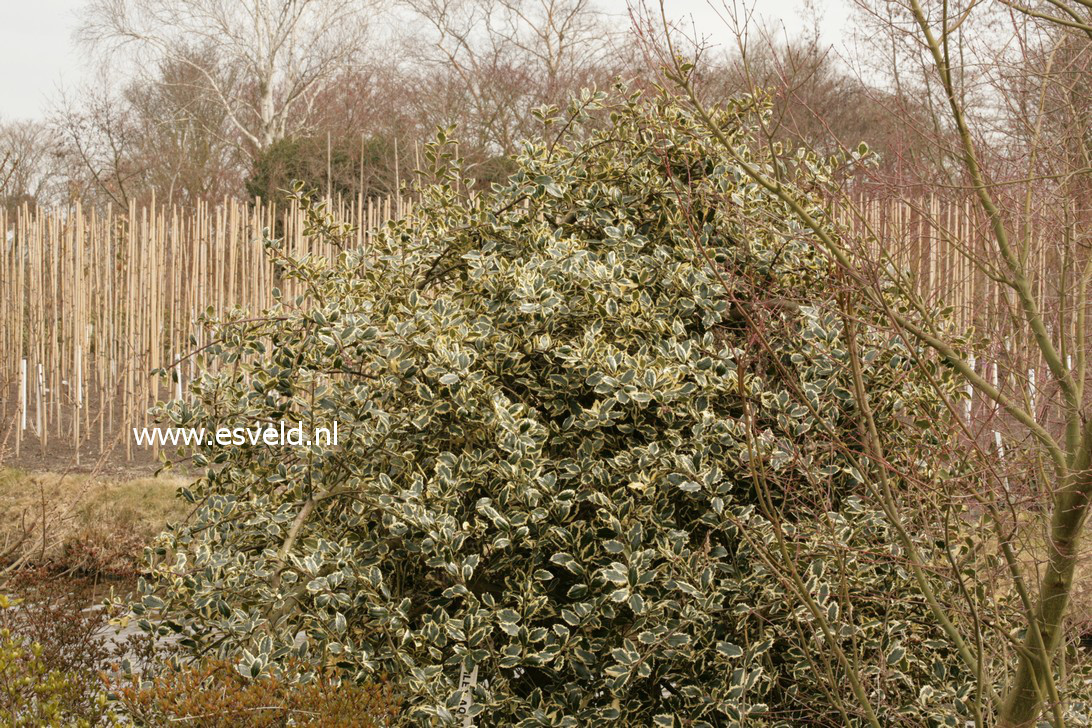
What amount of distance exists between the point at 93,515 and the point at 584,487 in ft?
15.1

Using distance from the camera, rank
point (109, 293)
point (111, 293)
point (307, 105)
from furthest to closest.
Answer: point (307, 105)
point (111, 293)
point (109, 293)

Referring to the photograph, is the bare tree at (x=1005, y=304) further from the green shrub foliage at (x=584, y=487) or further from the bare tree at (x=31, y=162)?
the bare tree at (x=31, y=162)

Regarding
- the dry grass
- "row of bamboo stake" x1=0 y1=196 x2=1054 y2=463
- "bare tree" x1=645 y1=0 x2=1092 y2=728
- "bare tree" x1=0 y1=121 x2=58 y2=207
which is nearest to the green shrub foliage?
"bare tree" x1=645 y1=0 x2=1092 y2=728

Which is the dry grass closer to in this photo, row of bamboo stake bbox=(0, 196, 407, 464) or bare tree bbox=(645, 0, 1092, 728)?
row of bamboo stake bbox=(0, 196, 407, 464)

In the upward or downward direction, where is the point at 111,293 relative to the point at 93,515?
upward

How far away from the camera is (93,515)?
5.95 metres

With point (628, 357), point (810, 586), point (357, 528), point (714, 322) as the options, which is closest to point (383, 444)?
point (357, 528)

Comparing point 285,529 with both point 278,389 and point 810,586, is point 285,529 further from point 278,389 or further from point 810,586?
point 810,586

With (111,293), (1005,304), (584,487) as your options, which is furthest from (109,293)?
(1005,304)

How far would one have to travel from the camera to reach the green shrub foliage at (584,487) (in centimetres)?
214

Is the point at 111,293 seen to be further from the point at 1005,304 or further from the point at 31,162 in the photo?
the point at 31,162

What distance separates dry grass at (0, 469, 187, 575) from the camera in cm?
542

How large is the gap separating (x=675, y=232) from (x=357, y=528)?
103 centimetres

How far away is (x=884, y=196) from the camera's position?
235 centimetres
